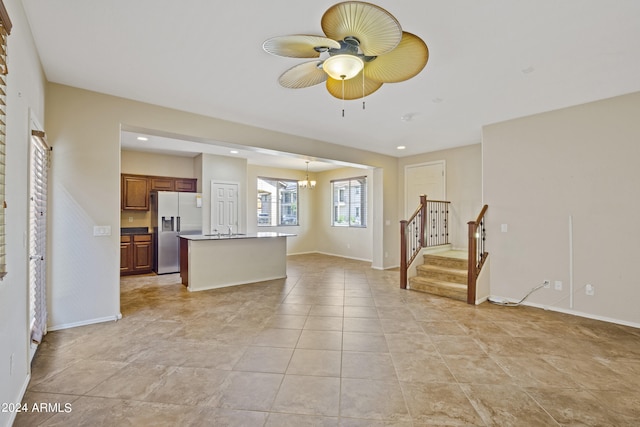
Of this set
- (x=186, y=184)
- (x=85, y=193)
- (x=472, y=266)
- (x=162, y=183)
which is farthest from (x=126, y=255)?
(x=472, y=266)

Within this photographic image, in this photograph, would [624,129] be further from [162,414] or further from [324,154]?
[162,414]

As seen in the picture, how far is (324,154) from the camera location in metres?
5.78

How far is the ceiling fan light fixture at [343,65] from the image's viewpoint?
2041mm

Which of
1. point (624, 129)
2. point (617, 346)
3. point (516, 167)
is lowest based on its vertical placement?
point (617, 346)

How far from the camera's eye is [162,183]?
22.8ft

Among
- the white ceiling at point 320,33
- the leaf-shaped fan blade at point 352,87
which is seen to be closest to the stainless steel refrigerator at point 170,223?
the white ceiling at point 320,33

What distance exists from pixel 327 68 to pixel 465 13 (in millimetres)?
1061

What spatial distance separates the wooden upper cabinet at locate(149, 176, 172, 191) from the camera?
22.4ft

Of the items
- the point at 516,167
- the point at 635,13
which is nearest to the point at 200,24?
the point at 635,13

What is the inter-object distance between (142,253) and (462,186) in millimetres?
7053

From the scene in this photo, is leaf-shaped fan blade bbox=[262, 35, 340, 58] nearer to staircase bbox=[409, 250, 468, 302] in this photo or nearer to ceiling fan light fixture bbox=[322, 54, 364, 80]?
ceiling fan light fixture bbox=[322, 54, 364, 80]

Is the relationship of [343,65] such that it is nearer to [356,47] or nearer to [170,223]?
[356,47]

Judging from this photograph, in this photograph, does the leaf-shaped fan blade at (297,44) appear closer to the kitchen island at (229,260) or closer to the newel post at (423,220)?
the kitchen island at (229,260)

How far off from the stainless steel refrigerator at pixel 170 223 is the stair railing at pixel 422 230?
4.74m
